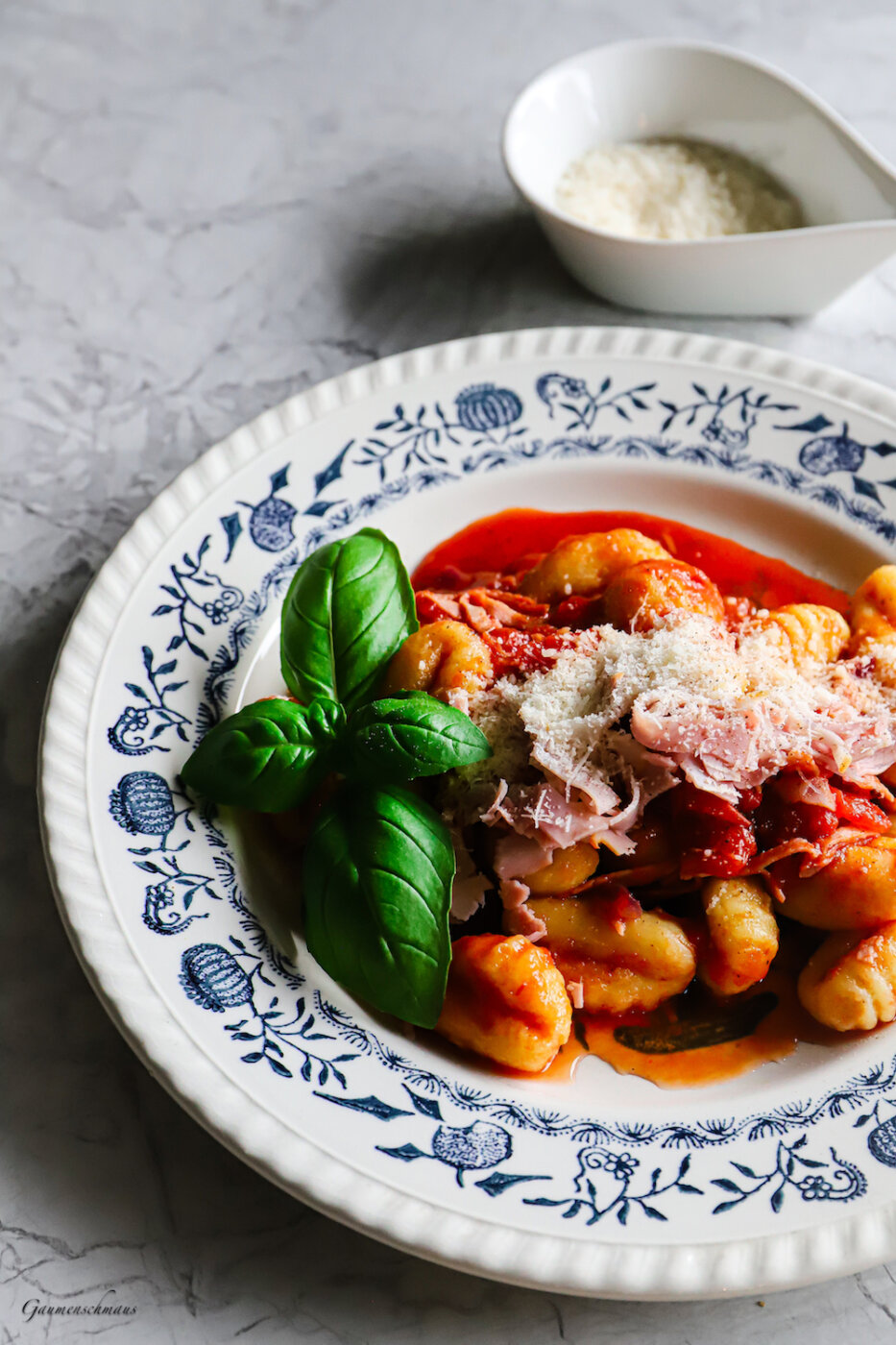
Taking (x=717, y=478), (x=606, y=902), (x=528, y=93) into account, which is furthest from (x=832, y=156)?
(x=606, y=902)

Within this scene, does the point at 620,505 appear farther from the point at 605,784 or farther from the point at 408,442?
the point at 605,784

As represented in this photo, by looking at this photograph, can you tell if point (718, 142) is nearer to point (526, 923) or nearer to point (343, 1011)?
point (526, 923)

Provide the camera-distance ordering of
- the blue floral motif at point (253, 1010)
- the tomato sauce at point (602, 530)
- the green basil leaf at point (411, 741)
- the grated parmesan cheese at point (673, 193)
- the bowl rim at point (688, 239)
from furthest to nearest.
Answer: the grated parmesan cheese at point (673, 193) < the bowl rim at point (688, 239) < the tomato sauce at point (602, 530) < the green basil leaf at point (411, 741) < the blue floral motif at point (253, 1010)

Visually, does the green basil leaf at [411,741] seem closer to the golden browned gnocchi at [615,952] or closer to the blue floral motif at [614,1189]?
the golden browned gnocchi at [615,952]

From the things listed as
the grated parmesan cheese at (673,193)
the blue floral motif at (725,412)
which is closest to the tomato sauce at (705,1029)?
the blue floral motif at (725,412)

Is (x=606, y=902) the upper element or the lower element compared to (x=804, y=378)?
lower

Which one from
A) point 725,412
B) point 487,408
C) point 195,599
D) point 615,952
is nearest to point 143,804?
point 195,599
